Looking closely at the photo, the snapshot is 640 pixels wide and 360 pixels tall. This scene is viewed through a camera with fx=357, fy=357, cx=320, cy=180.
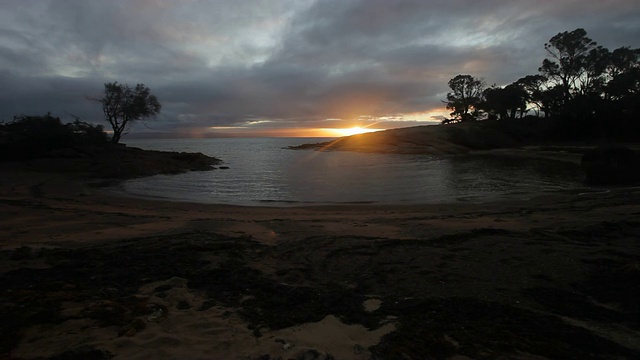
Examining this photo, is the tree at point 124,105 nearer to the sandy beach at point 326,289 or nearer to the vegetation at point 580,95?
the sandy beach at point 326,289

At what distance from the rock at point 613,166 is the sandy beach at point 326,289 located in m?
8.47

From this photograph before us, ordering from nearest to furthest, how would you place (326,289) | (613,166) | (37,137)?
(326,289)
(613,166)
(37,137)

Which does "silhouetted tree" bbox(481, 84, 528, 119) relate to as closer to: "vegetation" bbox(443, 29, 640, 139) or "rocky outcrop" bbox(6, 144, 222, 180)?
"vegetation" bbox(443, 29, 640, 139)

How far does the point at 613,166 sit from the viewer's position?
616 inches

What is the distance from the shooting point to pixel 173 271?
5422 mm

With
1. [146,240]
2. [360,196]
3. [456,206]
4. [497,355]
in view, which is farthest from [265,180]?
[497,355]

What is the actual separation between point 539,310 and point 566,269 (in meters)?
1.51

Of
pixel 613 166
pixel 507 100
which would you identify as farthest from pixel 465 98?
pixel 613 166

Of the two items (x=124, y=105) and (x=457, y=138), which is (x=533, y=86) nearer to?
(x=457, y=138)

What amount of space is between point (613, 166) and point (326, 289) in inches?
665

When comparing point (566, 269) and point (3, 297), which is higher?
point (3, 297)

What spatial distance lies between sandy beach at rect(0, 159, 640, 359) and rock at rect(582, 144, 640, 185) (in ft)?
27.8

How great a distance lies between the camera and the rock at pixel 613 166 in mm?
15430

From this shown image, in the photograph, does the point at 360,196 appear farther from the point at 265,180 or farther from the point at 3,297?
the point at 3,297
